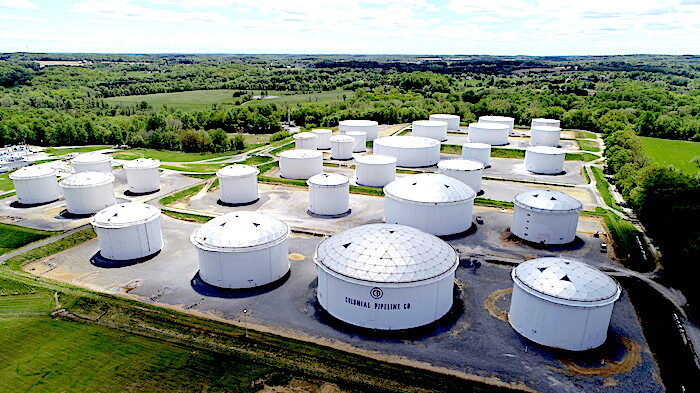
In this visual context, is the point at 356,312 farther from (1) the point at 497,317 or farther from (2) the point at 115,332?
(2) the point at 115,332

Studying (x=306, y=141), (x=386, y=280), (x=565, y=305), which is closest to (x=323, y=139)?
(x=306, y=141)

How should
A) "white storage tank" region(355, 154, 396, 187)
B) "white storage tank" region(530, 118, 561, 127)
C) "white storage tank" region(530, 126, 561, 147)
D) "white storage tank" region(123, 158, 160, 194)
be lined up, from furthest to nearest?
1. "white storage tank" region(530, 118, 561, 127)
2. "white storage tank" region(530, 126, 561, 147)
3. "white storage tank" region(355, 154, 396, 187)
4. "white storage tank" region(123, 158, 160, 194)

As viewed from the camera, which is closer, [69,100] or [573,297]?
[573,297]

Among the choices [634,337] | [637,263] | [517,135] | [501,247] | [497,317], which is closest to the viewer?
[634,337]

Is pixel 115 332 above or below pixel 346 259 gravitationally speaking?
below

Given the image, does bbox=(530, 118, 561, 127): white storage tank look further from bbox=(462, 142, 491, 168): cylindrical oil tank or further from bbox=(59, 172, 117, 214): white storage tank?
bbox=(59, 172, 117, 214): white storage tank

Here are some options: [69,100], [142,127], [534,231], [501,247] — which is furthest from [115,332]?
[69,100]

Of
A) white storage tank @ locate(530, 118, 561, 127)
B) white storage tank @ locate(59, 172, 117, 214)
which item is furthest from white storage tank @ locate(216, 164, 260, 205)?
white storage tank @ locate(530, 118, 561, 127)
